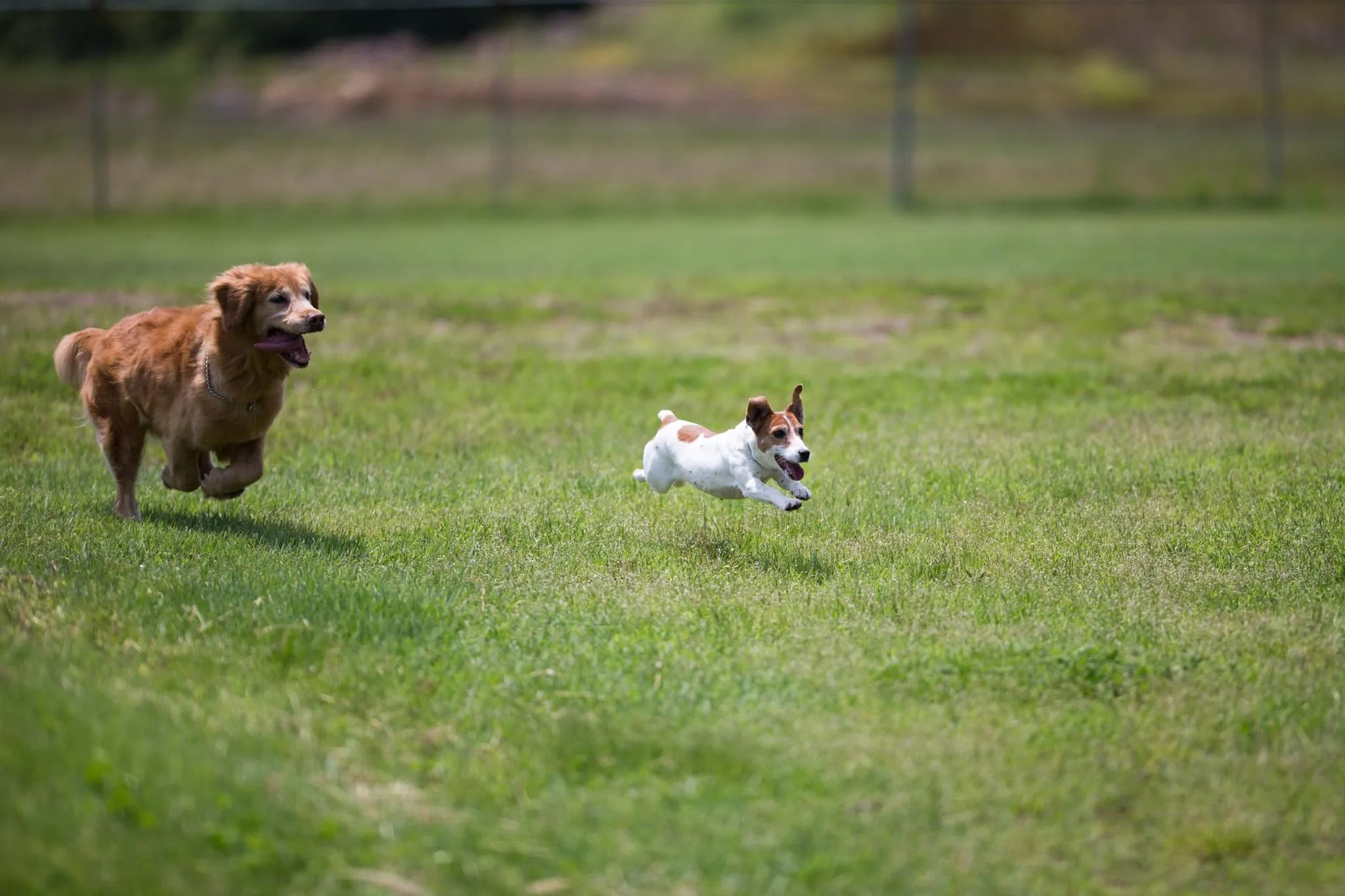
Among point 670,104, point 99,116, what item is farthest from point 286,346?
point 670,104

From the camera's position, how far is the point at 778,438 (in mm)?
6559

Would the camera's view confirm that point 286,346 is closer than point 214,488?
Yes

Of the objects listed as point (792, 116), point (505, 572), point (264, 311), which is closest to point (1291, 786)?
point (505, 572)

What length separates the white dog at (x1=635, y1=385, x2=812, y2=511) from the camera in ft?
21.5

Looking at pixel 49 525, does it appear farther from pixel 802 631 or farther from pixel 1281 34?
pixel 1281 34

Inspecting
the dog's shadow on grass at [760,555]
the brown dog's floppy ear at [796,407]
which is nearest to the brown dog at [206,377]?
the dog's shadow on grass at [760,555]

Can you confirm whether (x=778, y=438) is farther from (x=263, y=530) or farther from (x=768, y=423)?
(x=263, y=530)

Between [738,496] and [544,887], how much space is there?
10.0 ft

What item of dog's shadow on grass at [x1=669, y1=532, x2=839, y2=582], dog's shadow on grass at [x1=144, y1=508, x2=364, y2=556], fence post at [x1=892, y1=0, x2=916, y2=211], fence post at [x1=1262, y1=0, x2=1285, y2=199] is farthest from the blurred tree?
dog's shadow on grass at [x1=669, y1=532, x2=839, y2=582]

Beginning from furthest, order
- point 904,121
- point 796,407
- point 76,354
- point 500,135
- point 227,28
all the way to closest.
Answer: point 227,28, point 500,135, point 904,121, point 76,354, point 796,407

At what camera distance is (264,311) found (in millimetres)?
7211

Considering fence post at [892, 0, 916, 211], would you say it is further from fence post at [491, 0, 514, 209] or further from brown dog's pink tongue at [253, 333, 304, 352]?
brown dog's pink tongue at [253, 333, 304, 352]

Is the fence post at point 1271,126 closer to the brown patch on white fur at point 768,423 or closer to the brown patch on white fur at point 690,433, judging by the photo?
the brown patch on white fur at point 690,433

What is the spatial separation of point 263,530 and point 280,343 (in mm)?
1004
